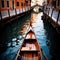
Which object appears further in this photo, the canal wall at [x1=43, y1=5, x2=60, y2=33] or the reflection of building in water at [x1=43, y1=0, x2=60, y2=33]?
the reflection of building in water at [x1=43, y1=0, x2=60, y2=33]

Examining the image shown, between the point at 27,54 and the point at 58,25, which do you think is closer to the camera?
the point at 27,54

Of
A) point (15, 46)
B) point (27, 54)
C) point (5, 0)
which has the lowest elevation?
point (15, 46)

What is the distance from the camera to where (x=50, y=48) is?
45.7 feet

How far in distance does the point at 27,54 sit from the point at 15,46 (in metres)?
5.74

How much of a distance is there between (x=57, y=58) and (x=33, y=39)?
2.18 meters

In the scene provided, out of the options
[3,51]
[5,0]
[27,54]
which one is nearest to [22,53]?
[27,54]

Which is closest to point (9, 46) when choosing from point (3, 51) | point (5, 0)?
point (3, 51)

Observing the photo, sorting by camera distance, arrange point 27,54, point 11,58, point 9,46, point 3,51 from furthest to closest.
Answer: point 9,46
point 3,51
point 11,58
point 27,54

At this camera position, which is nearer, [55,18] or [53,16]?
[55,18]

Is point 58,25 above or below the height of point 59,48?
above

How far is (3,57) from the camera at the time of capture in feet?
38.9

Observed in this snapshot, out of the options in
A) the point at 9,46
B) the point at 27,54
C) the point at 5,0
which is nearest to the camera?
the point at 27,54

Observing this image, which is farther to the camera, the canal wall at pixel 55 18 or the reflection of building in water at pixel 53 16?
the reflection of building in water at pixel 53 16

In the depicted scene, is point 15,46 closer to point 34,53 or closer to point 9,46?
point 9,46
